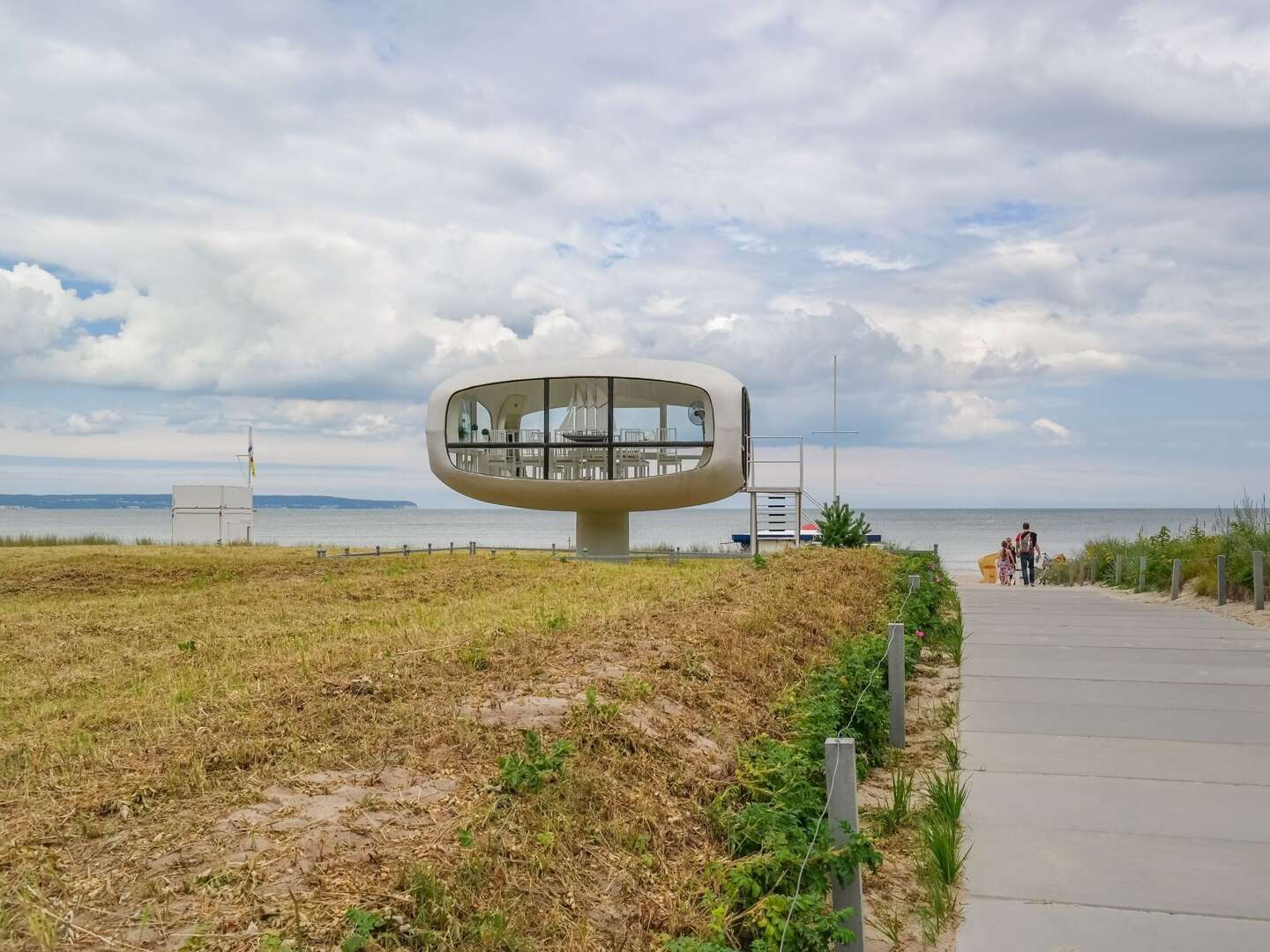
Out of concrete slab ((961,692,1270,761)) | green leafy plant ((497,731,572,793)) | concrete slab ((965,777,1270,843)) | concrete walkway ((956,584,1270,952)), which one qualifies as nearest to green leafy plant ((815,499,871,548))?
concrete walkway ((956,584,1270,952))

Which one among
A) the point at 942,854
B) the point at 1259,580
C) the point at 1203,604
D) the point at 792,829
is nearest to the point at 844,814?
the point at 792,829

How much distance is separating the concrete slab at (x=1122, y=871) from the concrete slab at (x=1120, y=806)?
134 millimetres

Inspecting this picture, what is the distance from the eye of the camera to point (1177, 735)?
7.90 meters

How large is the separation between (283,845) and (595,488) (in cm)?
2846

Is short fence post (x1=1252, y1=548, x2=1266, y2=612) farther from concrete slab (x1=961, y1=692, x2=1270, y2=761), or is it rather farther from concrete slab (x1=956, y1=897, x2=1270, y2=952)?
concrete slab (x1=956, y1=897, x2=1270, y2=952)

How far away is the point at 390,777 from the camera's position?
199 inches

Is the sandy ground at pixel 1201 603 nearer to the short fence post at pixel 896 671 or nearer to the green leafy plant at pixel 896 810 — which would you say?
the short fence post at pixel 896 671

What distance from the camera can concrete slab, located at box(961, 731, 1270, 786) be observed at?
687cm

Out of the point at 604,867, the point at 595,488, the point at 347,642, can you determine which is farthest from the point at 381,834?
the point at 595,488

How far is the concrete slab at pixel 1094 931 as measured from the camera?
440 centimetres

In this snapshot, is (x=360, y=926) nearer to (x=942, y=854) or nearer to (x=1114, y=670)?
(x=942, y=854)

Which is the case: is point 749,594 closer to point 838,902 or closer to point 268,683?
point 268,683

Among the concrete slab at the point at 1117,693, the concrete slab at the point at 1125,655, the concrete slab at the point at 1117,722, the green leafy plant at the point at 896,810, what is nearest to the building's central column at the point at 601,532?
the concrete slab at the point at 1125,655

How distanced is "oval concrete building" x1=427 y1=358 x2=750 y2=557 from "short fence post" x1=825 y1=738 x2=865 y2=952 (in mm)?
27940
